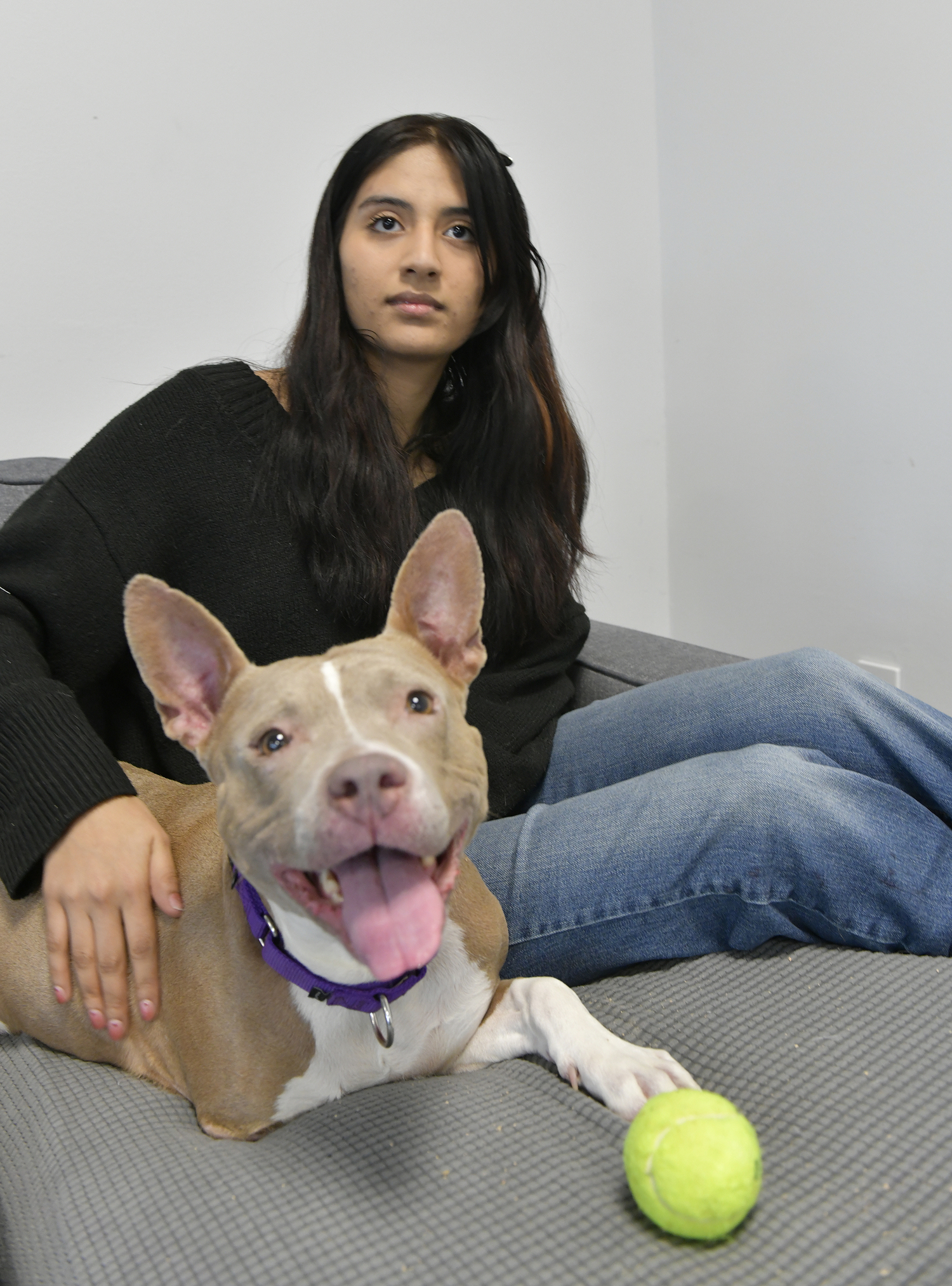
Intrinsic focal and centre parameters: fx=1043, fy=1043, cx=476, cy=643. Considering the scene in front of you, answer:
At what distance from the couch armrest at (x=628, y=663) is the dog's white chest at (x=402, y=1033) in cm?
97

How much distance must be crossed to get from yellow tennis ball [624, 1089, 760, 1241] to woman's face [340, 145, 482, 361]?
1.34 metres

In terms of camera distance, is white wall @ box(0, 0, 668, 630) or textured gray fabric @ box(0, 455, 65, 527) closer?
textured gray fabric @ box(0, 455, 65, 527)

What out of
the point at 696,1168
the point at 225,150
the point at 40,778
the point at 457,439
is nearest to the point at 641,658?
the point at 457,439

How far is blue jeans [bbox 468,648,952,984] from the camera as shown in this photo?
1450mm

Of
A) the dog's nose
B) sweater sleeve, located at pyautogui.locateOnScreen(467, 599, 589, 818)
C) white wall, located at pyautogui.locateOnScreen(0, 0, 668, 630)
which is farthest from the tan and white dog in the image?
white wall, located at pyautogui.locateOnScreen(0, 0, 668, 630)

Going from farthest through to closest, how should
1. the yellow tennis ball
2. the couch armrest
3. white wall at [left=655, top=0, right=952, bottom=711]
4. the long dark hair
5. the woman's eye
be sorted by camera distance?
white wall at [left=655, top=0, right=952, bottom=711]
the couch armrest
the long dark hair
the woman's eye
the yellow tennis ball

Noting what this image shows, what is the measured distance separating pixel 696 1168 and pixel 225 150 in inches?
93.7

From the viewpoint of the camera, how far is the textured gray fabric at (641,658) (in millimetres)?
2197

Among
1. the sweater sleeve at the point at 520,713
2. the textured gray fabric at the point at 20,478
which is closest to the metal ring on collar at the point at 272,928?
the sweater sleeve at the point at 520,713

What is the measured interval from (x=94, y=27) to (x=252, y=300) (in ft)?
2.13

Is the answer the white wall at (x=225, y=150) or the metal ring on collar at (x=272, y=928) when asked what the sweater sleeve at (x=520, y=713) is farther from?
the white wall at (x=225, y=150)

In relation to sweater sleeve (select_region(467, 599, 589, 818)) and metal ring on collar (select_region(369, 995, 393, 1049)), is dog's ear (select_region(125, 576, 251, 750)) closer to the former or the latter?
metal ring on collar (select_region(369, 995, 393, 1049))

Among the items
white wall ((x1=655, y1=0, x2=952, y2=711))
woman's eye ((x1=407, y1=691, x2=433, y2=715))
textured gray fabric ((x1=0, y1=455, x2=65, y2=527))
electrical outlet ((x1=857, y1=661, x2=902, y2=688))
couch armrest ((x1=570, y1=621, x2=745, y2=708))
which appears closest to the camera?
woman's eye ((x1=407, y1=691, x2=433, y2=715))

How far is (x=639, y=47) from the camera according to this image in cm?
334
